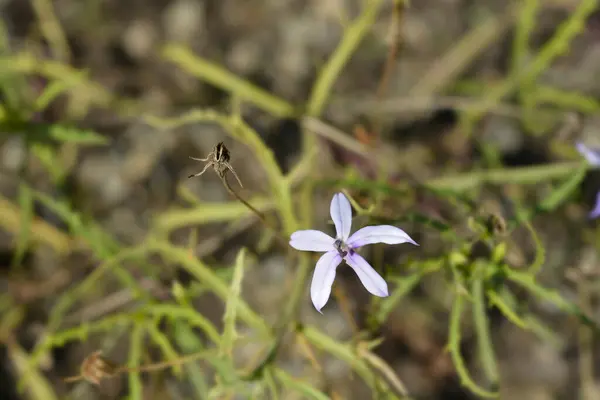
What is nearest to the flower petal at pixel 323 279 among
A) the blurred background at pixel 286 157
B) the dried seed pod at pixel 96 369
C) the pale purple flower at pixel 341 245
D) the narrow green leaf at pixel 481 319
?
the pale purple flower at pixel 341 245

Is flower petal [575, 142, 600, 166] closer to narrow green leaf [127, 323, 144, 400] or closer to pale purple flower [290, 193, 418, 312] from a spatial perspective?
pale purple flower [290, 193, 418, 312]

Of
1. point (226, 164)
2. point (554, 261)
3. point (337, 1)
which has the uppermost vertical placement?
point (337, 1)

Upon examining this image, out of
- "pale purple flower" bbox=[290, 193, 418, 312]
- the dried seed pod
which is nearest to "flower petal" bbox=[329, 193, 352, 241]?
"pale purple flower" bbox=[290, 193, 418, 312]

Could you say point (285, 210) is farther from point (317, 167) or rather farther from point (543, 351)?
point (543, 351)

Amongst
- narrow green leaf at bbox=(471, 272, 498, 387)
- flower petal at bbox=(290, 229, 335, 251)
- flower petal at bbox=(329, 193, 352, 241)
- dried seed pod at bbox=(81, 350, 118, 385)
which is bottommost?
dried seed pod at bbox=(81, 350, 118, 385)

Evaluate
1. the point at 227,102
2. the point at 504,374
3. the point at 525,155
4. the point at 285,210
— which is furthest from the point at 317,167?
the point at 504,374

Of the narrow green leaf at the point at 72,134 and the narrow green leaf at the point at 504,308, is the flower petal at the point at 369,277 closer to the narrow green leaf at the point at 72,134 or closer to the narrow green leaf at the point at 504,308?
the narrow green leaf at the point at 504,308

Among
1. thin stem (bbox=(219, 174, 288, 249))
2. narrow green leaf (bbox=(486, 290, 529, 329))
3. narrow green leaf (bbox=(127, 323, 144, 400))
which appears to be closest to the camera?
thin stem (bbox=(219, 174, 288, 249))

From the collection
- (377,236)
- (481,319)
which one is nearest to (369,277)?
(377,236)
